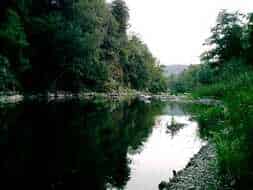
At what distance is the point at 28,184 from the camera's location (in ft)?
32.3

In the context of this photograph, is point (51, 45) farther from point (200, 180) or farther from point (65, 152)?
point (200, 180)

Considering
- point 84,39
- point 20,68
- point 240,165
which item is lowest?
point 240,165

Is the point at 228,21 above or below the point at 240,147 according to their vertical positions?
above

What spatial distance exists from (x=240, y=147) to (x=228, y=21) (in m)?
53.3

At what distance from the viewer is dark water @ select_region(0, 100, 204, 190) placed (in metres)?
10.6

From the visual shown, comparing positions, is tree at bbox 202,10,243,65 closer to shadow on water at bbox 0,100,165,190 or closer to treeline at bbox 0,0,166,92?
treeline at bbox 0,0,166,92

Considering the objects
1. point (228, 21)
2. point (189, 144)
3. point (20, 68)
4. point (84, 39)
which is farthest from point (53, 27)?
point (189, 144)

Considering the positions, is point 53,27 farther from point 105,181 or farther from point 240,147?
point 240,147

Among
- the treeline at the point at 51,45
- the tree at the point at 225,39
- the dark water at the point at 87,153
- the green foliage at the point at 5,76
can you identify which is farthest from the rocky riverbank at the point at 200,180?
the tree at the point at 225,39

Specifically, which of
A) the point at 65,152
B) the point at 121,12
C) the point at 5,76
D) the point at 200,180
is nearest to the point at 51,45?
the point at 5,76

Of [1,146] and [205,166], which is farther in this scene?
[1,146]

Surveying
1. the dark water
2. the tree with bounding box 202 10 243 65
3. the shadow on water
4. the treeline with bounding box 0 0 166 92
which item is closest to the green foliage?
the treeline with bounding box 0 0 166 92

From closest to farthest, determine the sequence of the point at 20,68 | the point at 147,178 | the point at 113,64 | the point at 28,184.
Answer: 1. the point at 28,184
2. the point at 147,178
3. the point at 20,68
4. the point at 113,64

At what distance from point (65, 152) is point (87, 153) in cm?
82
